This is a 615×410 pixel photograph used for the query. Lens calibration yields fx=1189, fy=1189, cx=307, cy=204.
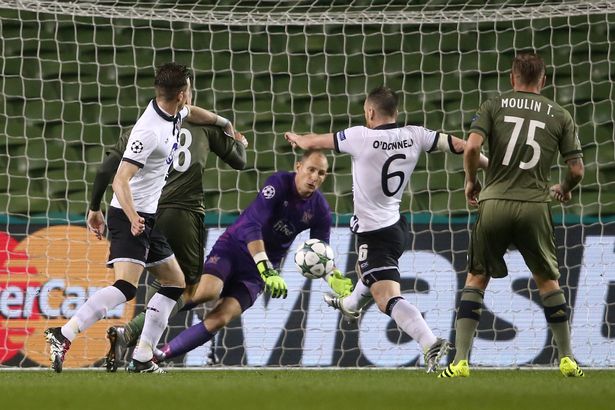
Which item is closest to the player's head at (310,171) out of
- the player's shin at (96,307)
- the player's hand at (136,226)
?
the player's shin at (96,307)

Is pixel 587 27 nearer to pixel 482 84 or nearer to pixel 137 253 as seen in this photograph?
pixel 482 84

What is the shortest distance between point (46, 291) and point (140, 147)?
268cm

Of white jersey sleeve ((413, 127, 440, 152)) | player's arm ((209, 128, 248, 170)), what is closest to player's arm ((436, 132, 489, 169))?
white jersey sleeve ((413, 127, 440, 152))

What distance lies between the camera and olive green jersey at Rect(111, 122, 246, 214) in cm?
730

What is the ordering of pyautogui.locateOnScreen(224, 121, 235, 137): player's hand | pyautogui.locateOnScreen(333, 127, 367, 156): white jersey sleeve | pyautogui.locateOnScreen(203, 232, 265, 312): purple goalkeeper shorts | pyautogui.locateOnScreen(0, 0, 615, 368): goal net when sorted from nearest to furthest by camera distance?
pyautogui.locateOnScreen(333, 127, 367, 156): white jersey sleeve
pyautogui.locateOnScreen(224, 121, 235, 137): player's hand
pyautogui.locateOnScreen(203, 232, 265, 312): purple goalkeeper shorts
pyautogui.locateOnScreen(0, 0, 615, 368): goal net

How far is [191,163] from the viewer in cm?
734

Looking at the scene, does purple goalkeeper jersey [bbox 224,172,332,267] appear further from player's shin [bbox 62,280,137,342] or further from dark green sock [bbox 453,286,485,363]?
dark green sock [bbox 453,286,485,363]

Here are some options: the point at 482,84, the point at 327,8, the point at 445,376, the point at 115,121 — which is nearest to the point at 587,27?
the point at 482,84

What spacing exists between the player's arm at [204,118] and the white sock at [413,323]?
148 centimetres

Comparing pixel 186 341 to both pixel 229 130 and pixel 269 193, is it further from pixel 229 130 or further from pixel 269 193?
pixel 229 130

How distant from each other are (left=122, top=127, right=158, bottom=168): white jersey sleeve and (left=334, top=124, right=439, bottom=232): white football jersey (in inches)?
40.3

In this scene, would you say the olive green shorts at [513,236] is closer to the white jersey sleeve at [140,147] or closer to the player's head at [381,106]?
the player's head at [381,106]

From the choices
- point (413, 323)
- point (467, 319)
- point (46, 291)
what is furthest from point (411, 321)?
point (46, 291)

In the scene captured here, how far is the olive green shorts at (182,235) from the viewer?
286 inches
